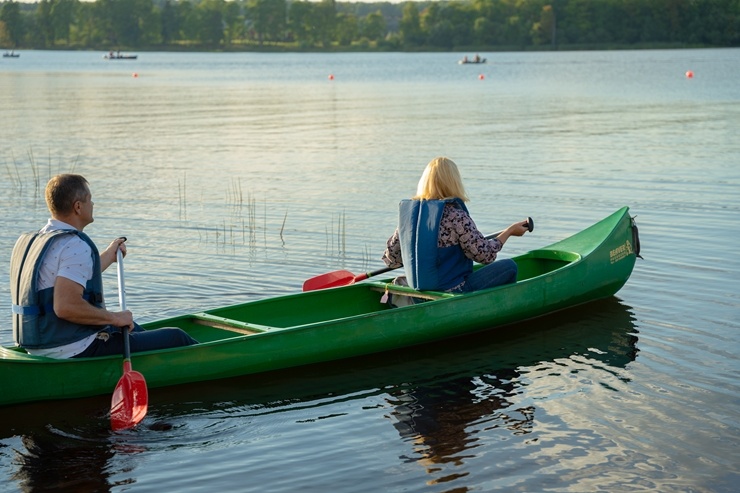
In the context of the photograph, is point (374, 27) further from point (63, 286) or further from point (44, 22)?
point (63, 286)

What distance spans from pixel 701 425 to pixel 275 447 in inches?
107

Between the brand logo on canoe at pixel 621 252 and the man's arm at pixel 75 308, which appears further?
the brand logo on canoe at pixel 621 252

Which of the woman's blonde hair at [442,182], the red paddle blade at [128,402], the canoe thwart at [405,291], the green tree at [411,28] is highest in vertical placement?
the green tree at [411,28]

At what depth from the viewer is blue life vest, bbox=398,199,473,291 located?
8.39m

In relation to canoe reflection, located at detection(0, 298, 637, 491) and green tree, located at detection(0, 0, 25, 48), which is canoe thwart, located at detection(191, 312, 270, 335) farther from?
green tree, located at detection(0, 0, 25, 48)

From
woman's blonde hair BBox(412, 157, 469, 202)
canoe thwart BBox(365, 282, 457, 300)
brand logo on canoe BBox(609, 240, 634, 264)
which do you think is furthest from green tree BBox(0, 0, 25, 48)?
woman's blonde hair BBox(412, 157, 469, 202)

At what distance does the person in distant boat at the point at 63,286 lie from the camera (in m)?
6.71

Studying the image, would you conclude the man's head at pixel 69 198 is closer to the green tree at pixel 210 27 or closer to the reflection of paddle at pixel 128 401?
the reflection of paddle at pixel 128 401

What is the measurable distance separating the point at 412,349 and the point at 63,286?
3089 millimetres

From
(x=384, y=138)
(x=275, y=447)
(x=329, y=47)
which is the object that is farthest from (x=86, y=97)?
(x=329, y=47)

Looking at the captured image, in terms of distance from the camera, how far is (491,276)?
8953mm

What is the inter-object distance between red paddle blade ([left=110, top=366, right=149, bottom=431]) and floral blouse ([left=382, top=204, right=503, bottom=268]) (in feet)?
8.75

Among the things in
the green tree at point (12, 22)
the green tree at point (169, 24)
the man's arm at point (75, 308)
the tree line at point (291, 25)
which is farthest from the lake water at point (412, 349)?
the green tree at point (12, 22)

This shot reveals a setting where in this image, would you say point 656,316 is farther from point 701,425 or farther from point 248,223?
point 248,223
